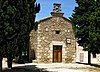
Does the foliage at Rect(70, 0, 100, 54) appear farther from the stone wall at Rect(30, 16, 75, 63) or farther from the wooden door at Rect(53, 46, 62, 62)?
the wooden door at Rect(53, 46, 62, 62)

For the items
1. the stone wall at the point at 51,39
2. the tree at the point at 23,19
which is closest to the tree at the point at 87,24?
the stone wall at the point at 51,39

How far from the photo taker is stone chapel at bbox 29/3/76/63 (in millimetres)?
26609

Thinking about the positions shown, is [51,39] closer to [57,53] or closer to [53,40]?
[53,40]

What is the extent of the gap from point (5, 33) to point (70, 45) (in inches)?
570

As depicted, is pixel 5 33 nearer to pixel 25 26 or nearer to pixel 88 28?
pixel 25 26

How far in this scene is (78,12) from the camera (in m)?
25.9

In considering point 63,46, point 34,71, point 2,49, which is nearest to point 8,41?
point 2,49

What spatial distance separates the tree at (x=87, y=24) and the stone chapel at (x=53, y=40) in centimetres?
160

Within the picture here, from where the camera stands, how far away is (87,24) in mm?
24781

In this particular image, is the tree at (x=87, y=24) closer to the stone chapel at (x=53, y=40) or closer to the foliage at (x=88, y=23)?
the foliage at (x=88, y=23)

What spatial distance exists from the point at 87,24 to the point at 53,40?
4.55 m

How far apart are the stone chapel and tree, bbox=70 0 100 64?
1602 mm

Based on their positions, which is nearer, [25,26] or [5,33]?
[5,33]

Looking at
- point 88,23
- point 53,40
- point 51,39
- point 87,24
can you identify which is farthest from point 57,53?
point 88,23
